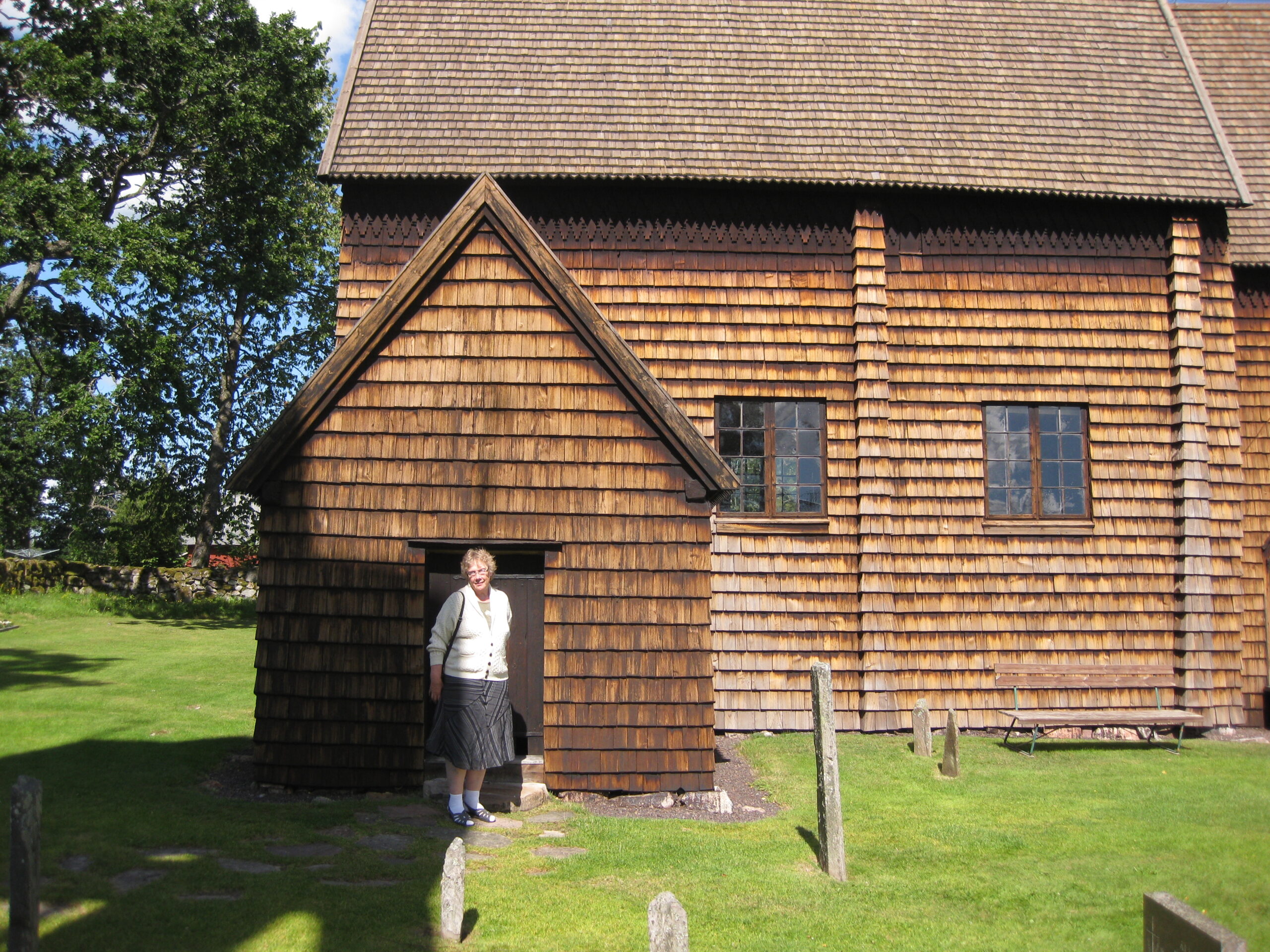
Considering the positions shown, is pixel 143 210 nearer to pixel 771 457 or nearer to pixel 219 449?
pixel 219 449

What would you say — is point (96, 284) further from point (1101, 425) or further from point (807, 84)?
point (1101, 425)

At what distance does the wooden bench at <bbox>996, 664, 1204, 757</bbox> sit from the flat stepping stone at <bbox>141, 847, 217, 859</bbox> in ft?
28.5

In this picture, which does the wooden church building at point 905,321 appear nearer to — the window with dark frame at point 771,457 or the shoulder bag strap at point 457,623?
the window with dark frame at point 771,457

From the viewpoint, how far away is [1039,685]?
38.9 feet

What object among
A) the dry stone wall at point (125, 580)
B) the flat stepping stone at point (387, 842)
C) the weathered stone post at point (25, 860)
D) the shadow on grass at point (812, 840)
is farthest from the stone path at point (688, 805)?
the dry stone wall at point (125, 580)

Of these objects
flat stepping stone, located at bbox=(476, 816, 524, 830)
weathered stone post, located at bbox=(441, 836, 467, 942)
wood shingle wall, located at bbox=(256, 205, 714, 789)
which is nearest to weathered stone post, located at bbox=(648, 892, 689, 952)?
weathered stone post, located at bbox=(441, 836, 467, 942)

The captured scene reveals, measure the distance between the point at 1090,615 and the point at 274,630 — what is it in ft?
32.1

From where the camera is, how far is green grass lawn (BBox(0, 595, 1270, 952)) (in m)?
5.25

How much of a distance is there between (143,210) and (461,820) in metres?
25.1

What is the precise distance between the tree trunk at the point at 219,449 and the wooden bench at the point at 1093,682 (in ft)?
82.6

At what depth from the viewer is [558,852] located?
686 cm

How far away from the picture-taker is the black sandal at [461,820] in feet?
24.5

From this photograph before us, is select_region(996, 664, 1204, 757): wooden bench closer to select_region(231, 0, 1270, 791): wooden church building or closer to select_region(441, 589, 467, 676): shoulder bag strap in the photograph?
select_region(231, 0, 1270, 791): wooden church building

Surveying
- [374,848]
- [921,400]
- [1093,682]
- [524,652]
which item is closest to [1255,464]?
[1093,682]
